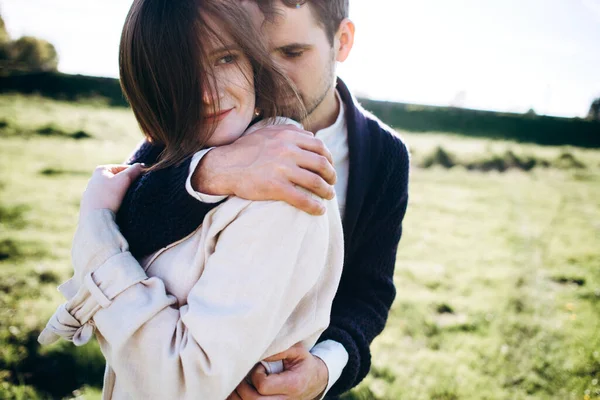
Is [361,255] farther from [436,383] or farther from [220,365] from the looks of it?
[436,383]

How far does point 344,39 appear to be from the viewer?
7.67ft

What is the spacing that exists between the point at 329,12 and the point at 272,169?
4.04 ft

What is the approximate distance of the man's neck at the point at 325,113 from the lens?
2.10m

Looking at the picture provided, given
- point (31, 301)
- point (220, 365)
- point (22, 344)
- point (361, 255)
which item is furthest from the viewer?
point (31, 301)

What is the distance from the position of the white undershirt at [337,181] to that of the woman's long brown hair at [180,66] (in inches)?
4.6

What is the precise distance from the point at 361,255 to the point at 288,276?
0.98m

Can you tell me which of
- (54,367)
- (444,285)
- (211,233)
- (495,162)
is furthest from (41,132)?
(495,162)

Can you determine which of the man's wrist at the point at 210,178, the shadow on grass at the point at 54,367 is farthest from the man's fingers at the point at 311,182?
the shadow on grass at the point at 54,367

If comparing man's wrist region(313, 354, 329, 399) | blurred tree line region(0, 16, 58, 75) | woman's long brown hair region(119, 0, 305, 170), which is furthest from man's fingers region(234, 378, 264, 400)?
blurred tree line region(0, 16, 58, 75)

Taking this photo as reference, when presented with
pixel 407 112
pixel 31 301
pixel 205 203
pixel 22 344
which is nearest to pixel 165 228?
pixel 205 203

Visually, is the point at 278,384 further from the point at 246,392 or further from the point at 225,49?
the point at 225,49

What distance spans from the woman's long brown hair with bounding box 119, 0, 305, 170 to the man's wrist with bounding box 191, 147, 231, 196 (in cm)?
12

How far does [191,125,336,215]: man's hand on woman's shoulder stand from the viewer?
1.17 metres

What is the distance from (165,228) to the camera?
1.29 m
